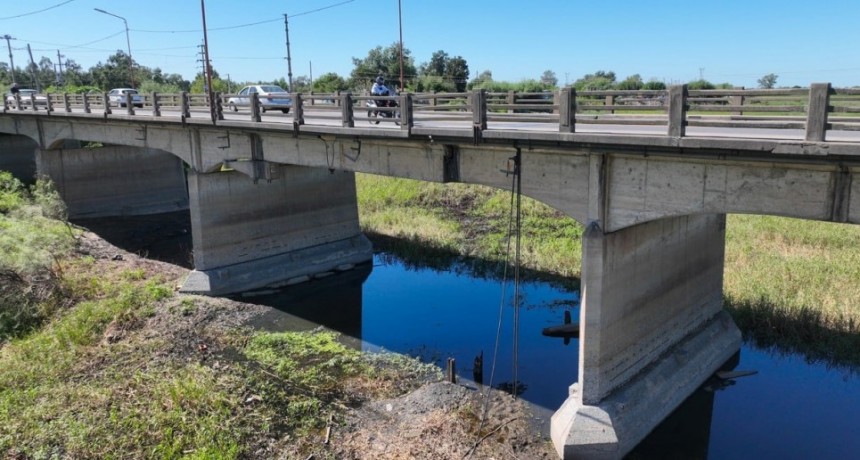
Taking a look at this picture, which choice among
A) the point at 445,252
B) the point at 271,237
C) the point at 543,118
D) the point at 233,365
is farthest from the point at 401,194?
the point at 543,118

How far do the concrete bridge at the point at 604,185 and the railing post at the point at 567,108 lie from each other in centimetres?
3

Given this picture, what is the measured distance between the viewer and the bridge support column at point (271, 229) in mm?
22016

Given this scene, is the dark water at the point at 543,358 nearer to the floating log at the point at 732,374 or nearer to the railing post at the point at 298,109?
the floating log at the point at 732,374

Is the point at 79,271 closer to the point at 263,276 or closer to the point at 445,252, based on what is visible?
the point at 263,276

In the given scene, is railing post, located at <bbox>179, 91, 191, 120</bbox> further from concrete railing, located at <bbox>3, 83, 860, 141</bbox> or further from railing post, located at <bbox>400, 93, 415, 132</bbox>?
railing post, located at <bbox>400, 93, 415, 132</bbox>

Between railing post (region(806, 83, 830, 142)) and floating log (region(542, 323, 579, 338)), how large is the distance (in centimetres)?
957

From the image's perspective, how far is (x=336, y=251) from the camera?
25.3 m

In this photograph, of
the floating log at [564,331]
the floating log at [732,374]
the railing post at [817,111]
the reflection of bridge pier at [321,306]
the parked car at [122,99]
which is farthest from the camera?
the parked car at [122,99]

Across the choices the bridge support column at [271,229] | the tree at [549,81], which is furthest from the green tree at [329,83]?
the bridge support column at [271,229]

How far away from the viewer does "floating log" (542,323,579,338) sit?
58.2 ft

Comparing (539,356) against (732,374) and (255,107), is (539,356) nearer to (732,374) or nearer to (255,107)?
(732,374)

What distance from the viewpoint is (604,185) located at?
11.9 m

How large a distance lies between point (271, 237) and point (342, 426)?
12.2 m

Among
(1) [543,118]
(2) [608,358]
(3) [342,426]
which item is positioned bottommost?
(3) [342,426]
